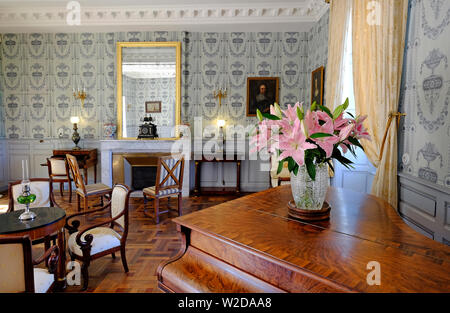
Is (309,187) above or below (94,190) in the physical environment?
above

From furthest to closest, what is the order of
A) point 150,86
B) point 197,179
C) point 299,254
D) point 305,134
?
point 150,86, point 197,179, point 305,134, point 299,254

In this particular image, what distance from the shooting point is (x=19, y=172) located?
231 inches

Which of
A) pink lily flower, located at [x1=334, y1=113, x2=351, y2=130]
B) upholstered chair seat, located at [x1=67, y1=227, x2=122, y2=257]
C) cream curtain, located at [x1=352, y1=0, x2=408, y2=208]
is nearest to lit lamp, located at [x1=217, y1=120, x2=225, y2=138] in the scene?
cream curtain, located at [x1=352, y1=0, x2=408, y2=208]

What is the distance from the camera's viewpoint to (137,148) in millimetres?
5305

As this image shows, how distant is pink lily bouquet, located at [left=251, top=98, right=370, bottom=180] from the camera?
3.62 ft

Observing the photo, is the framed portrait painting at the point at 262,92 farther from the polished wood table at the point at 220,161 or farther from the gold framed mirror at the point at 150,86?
the gold framed mirror at the point at 150,86

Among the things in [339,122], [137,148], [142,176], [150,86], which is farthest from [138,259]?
[150,86]

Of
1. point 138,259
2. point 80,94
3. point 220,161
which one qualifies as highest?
point 80,94

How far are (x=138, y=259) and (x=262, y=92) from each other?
13.0 feet

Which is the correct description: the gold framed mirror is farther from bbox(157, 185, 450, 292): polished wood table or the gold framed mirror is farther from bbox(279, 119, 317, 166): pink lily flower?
bbox(279, 119, 317, 166): pink lily flower

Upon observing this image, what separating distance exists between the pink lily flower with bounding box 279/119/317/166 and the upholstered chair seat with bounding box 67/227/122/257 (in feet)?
6.14

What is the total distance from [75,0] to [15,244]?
16.2 feet

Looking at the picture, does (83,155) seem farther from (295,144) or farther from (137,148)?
(295,144)
